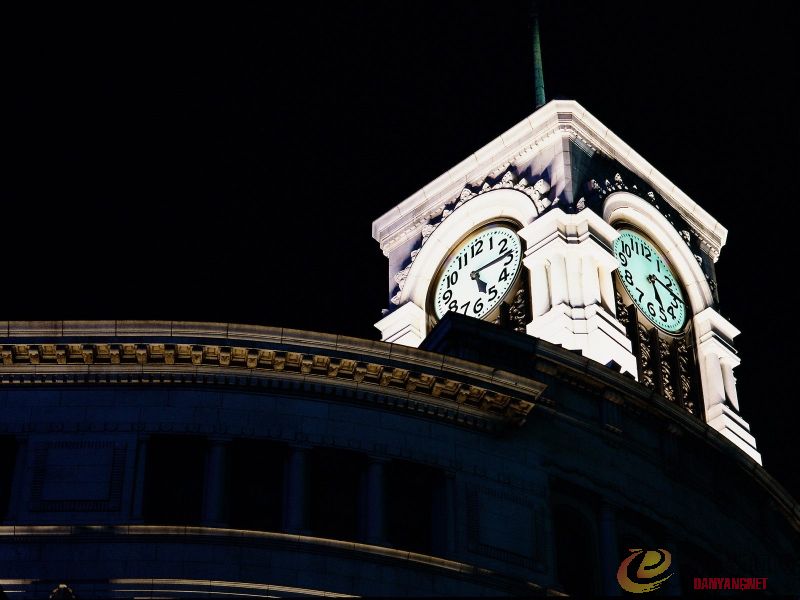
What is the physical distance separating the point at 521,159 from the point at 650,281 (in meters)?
5.69

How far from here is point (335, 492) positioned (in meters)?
39.0

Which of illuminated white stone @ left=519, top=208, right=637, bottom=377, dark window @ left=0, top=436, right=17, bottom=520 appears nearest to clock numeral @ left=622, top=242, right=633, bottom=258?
illuminated white stone @ left=519, top=208, right=637, bottom=377

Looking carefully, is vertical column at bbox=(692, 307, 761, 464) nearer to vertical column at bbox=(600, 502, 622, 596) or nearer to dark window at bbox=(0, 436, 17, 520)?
vertical column at bbox=(600, 502, 622, 596)

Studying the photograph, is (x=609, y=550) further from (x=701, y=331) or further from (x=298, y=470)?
(x=701, y=331)

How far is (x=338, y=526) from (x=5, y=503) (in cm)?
710

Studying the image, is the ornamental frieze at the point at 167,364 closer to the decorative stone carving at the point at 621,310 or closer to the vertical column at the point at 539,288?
the vertical column at the point at 539,288

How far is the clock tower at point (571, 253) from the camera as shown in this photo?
176 ft

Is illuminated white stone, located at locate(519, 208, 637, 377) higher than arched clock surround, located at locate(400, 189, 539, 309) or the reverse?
the reverse

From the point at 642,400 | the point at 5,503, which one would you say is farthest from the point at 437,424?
the point at 5,503

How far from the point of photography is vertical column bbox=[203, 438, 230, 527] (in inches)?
1483

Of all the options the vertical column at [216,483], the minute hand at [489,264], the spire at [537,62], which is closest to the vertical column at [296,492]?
the vertical column at [216,483]

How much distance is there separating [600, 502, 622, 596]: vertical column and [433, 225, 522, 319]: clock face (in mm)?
12821

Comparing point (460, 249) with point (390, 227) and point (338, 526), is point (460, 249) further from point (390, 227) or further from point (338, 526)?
point (338, 526)

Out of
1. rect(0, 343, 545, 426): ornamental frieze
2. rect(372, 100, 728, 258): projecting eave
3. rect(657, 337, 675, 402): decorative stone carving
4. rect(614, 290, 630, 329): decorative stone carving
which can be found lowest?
rect(0, 343, 545, 426): ornamental frieze
